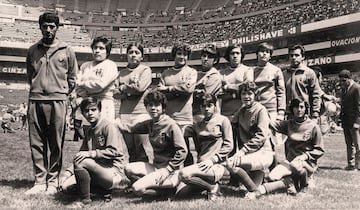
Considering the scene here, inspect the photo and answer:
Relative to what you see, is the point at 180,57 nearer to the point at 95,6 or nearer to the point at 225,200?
the point at 225,200

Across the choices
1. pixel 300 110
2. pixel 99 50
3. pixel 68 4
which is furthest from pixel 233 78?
pixel 68 4

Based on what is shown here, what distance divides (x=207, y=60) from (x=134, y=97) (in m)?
1.21

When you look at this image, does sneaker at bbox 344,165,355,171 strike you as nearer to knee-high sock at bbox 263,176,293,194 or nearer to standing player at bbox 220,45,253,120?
knee-high sock at bbox 263,176,293,194

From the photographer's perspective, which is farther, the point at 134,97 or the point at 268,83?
the point at 268,83

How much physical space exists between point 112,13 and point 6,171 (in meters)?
56.4

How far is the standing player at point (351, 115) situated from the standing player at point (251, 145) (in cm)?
366

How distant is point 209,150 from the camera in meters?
5.41

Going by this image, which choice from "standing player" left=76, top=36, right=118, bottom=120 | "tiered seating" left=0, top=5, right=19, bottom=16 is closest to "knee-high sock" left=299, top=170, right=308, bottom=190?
"standing player" left=76, top=36, right=118, bottom=120

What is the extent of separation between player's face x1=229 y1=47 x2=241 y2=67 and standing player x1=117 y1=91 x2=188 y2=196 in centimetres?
167

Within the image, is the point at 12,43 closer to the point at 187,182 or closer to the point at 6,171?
the point at 6,171

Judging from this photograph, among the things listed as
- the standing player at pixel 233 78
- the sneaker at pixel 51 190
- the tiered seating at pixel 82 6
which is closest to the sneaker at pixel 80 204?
the sneaker at pixel 51 190

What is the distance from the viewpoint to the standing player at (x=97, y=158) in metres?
4.77

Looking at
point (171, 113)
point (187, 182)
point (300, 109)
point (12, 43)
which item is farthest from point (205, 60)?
point (12, 43)

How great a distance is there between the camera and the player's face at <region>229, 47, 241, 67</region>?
6254 millimetres
